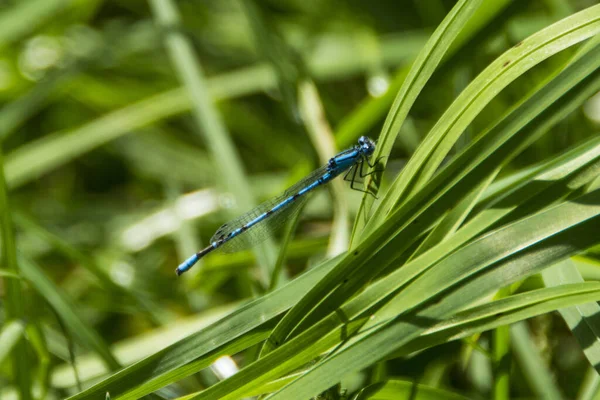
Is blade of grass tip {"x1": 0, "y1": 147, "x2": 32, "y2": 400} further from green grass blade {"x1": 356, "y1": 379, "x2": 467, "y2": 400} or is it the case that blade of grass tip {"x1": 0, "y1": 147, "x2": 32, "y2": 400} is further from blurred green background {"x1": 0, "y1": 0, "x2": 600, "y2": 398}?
green grass blade {"x1": 356, "y1": 379, "x2": 467, "y2": 400}

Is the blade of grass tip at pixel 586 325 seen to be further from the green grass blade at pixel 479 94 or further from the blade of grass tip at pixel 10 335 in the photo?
the blade of grass tip at pixel 10 335

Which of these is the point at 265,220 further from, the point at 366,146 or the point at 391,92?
the point at 391,92

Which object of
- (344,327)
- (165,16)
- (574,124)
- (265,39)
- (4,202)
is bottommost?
(344,327)

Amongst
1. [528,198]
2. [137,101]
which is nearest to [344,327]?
[528,198]

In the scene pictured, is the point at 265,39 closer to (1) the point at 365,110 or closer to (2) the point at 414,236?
(1) the point at 365,110

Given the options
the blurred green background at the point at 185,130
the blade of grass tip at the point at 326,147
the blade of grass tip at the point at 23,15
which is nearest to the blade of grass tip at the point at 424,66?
the blurred green background at the point at 185,130

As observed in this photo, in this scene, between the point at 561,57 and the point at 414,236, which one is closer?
the point at 414,236
